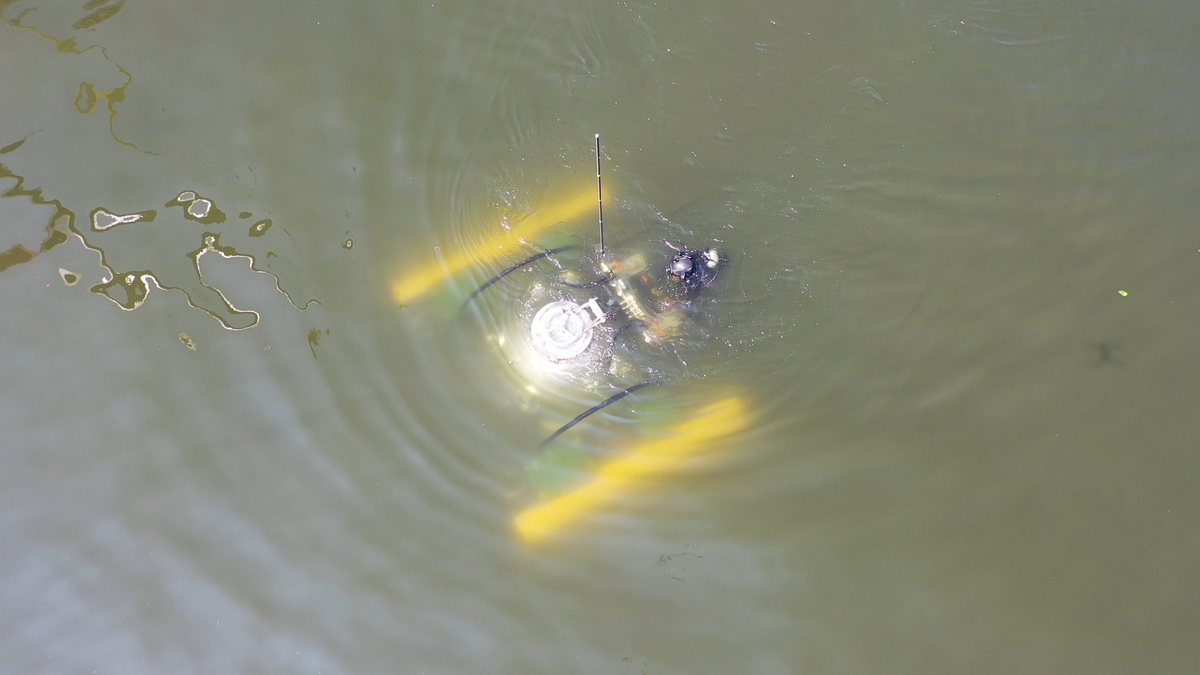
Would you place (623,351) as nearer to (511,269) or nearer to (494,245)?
(511,269)

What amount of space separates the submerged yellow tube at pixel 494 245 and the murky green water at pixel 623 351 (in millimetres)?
37

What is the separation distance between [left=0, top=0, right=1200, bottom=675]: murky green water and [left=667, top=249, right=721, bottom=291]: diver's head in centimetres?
13

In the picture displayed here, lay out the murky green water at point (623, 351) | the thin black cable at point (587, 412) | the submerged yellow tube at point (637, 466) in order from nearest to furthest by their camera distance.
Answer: the murky green water at point (623, 351)
the submerged yellow tube at point (637, 466)
the thin black cable at point (587, 412)

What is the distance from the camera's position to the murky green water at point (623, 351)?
4.11m

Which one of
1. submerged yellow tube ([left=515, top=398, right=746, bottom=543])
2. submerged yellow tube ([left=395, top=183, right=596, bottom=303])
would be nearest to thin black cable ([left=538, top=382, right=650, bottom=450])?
submerged yellow tube ([left=515, top=398, right=746, bottom=543])

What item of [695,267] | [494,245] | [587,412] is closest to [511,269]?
[494,245]

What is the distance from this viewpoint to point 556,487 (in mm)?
4312

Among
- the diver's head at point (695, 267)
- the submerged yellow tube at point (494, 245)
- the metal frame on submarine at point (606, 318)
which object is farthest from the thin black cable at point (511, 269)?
the diver's head at point (695, 267)

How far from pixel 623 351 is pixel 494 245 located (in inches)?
41.5

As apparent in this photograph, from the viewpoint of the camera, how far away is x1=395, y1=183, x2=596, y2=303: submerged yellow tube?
464 centimetres

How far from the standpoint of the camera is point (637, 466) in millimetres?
4348

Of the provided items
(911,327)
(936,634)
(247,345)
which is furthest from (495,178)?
(936,634)

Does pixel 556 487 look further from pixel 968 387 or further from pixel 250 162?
pixel 250 162

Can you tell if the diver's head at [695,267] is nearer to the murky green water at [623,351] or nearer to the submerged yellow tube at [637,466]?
the murky green water at [623,351]
